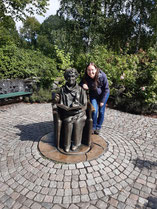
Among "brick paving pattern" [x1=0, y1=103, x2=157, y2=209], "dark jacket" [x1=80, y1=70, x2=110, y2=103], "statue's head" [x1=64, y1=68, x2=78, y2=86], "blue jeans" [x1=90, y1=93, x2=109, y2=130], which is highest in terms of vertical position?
"statue's head" [x1=64, y1=68, x2=78, y2=86]

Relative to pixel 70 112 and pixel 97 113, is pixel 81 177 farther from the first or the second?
pixel 97 113

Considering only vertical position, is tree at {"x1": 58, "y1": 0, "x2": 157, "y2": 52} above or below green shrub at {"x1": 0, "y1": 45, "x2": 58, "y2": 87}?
above

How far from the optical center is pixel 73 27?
12000 millimetres

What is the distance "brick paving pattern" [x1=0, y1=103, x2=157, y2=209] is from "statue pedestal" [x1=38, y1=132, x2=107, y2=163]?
0.09 metres

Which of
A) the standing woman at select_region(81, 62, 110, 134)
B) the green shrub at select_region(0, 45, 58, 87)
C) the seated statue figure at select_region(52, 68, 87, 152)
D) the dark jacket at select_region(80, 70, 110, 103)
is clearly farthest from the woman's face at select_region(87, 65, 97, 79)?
the green shrub at select_region(0, 45, 58, 87)

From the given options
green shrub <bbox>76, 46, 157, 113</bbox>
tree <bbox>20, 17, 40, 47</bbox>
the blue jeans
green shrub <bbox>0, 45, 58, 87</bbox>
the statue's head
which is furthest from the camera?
tree <bbox>20, 17, 40, 47</bbox>

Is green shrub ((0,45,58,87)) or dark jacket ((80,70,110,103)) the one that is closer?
dark jacket ((80,70,110,103))

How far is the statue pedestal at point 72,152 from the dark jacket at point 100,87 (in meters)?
1.17

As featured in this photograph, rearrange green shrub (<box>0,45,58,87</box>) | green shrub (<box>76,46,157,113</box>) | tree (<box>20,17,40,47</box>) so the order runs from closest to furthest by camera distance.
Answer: green shrub (<box>76,46,157,113</box>) → green shrub (<box>0,45,58,87</box>) → tree (<box>20,17,40,47</box>)

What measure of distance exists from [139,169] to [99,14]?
483 inches

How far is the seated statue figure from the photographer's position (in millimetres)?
2842

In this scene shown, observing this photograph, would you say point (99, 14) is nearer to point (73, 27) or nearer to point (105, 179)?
point (73, 27)

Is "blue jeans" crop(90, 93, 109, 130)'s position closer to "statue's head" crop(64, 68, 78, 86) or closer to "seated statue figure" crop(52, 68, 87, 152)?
"seated statue figure" crop(52, 68, 87, 152)

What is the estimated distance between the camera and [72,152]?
294cm
